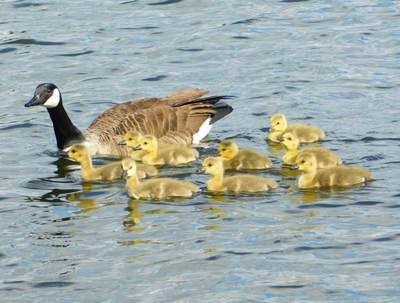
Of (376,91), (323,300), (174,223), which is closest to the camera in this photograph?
(323,300)

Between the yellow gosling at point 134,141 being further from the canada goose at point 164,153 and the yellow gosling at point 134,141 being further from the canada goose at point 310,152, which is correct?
the canada goose at point 310,152

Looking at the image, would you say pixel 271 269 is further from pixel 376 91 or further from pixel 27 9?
pixel 27 9

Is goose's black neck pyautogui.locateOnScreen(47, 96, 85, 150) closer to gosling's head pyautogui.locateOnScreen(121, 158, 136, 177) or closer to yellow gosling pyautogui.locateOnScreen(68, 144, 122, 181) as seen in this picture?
yellow gosling pyautogui.locateOnScreen(68, 144, 122, 181)

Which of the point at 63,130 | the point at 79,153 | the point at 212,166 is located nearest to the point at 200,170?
the point at 212,166

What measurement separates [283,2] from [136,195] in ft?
33.1

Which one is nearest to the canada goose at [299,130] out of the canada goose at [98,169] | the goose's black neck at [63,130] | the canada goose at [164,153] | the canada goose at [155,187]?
the canada goose at [164,153]

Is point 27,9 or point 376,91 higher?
point 27,9

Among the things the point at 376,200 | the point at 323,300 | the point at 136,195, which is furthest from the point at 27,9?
the point at 323,300

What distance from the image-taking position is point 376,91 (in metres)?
16.5

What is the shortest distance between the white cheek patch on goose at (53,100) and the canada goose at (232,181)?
335 cm

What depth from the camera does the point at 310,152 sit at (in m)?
12.9

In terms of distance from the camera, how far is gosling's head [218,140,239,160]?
13.2 metres

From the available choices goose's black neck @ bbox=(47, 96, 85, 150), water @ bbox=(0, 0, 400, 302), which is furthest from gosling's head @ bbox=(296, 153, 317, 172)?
goose's black neck @ bbox=(47, 96, 85, 150)

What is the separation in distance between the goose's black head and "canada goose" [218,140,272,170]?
2.78 meters
